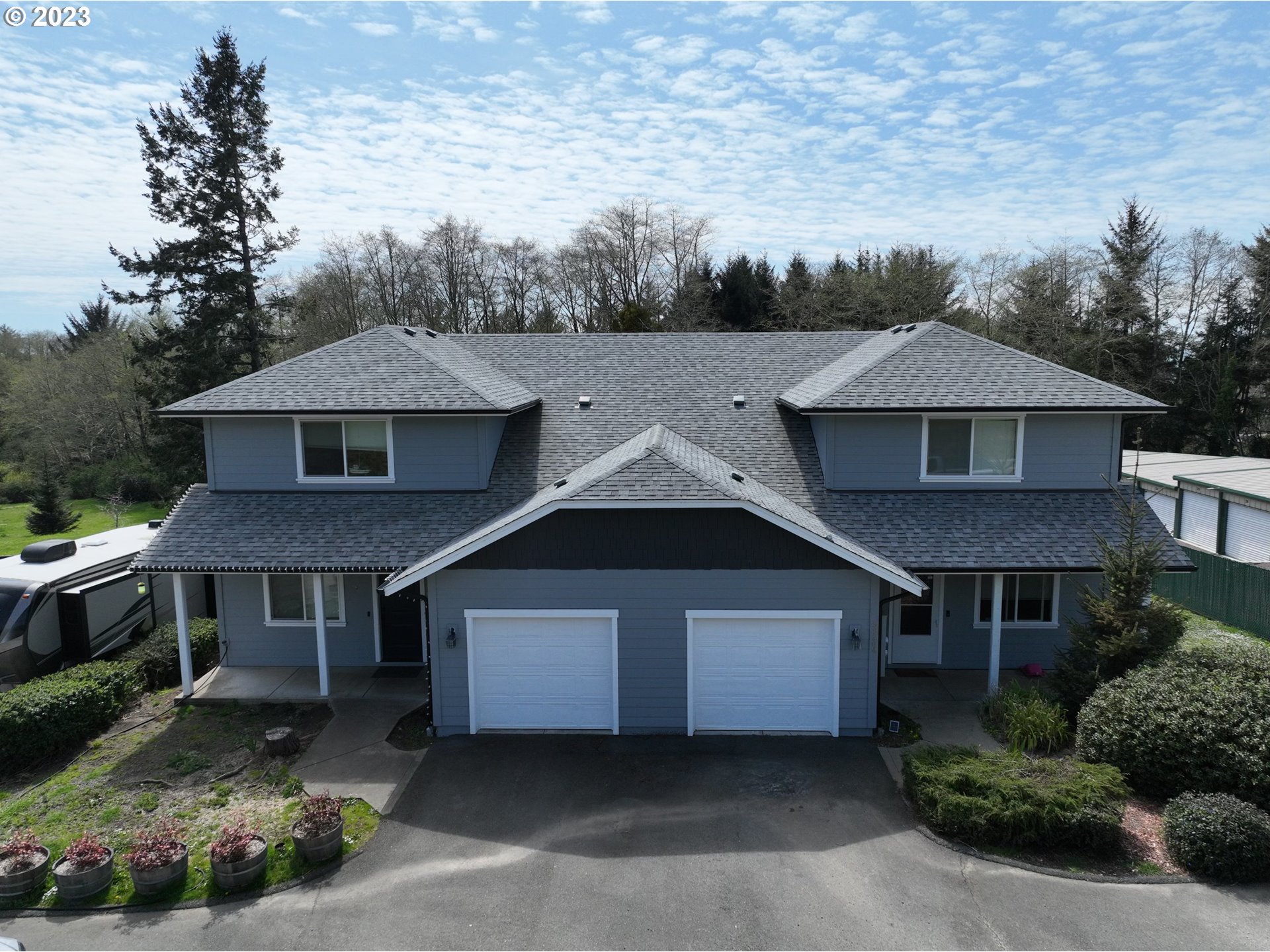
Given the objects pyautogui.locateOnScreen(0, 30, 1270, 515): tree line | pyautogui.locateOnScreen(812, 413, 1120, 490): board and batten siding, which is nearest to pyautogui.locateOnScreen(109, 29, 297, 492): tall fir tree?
pyautogui.locateOnScreen(0, 30, 1270, 515): tree line

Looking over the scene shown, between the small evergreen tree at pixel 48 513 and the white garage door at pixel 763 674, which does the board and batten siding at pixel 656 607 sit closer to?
the white garage door at pixel 763 674

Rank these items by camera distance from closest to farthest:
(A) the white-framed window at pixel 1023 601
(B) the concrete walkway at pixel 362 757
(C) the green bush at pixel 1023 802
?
(C) the green bush at pixel 1023 802
(B) the concrete walkway at pixel 362 757
(A) the white-framed window at pixel 1023 601

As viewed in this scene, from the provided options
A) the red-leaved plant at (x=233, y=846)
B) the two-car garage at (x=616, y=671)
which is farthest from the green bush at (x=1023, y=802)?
the red-leaved plant at (x=233, y=846)

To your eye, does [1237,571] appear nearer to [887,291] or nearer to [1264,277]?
[887,291]

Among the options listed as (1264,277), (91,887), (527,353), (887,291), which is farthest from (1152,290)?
(91,887)

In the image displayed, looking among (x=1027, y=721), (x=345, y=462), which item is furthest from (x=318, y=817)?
(x=1027, y=721)

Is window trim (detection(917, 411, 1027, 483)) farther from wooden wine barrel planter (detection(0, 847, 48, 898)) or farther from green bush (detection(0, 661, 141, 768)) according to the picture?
green bush (detection(0, 661, 141, 768))

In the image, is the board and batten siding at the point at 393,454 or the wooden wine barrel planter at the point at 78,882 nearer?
the wooden wine barrel planter at the point at 78,882
